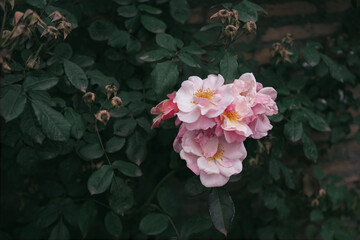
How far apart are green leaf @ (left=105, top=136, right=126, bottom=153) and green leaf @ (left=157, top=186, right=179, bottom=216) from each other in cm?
30

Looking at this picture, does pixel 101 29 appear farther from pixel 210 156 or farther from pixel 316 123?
pixel 316 123

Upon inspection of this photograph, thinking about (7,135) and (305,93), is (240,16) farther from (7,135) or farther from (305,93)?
(7,135)

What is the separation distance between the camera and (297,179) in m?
1.80

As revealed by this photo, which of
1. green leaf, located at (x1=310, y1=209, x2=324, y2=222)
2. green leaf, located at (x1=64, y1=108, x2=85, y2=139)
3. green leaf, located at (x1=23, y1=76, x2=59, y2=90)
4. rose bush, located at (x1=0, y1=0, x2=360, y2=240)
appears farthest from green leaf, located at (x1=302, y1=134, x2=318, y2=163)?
green leaf, located at (x1=23, y1=76, x2=59, y2=90)

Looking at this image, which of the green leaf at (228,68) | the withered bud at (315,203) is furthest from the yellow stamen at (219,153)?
the withered bud at (315,203)

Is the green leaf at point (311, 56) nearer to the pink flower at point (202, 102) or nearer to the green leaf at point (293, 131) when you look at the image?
the green leaf at point (293, 131)

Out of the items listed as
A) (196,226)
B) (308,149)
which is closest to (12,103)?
(196,226)

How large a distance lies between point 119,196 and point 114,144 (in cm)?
19

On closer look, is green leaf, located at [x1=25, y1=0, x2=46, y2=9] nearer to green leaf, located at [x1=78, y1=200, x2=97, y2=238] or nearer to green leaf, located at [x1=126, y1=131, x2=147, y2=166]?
green leaf, located at [x1=126, y1=131, x2=147, y2=166]

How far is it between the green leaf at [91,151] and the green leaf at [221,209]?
1.50 ft

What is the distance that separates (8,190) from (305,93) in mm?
1609

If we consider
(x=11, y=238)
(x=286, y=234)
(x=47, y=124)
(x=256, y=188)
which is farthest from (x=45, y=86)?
(x=286, y=234)

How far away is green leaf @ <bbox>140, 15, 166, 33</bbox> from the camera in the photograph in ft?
4.69

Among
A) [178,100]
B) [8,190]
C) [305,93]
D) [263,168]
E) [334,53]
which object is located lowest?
[8,190]
